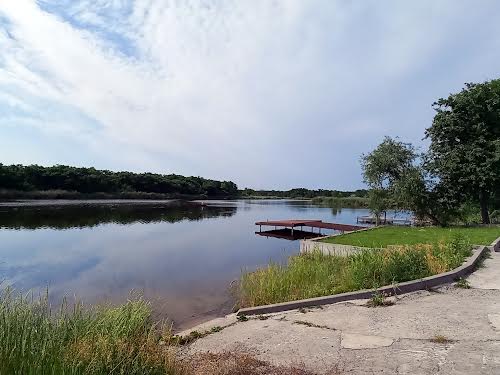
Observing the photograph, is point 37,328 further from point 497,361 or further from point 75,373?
point 497,361

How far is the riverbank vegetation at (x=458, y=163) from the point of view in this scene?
77.0 ft

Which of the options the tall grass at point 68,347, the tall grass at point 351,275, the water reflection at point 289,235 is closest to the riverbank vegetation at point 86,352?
the tall grass at point 68,347

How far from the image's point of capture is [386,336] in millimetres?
5730

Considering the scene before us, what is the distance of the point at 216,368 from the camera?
4621 mm

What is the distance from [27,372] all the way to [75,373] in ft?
1.25

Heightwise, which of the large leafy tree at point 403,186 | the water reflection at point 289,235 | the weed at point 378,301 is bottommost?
the water reflection at point 289,235

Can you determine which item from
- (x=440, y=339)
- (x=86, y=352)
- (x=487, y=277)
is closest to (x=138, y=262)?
(x=487, y=277)

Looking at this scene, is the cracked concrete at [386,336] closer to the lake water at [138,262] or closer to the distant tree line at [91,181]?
the lake water at [138,262]

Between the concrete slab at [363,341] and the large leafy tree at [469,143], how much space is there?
20519 millimetres

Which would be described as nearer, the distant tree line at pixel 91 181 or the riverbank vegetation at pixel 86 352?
the riverbank vegetation at pixel 86 352

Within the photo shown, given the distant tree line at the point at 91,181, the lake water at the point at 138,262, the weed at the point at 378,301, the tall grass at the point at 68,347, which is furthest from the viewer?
the distant tree line at the point at 91,181

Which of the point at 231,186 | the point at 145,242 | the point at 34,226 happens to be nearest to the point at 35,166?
the point at 34,226

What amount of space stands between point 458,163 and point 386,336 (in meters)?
21.5

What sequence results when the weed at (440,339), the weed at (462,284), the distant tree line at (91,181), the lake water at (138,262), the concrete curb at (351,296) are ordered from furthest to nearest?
the distant tree line at (91,181), the lake water at (138,262), the weed at (462,284), the concrete curb at (351,296), the weed at (440,339)
